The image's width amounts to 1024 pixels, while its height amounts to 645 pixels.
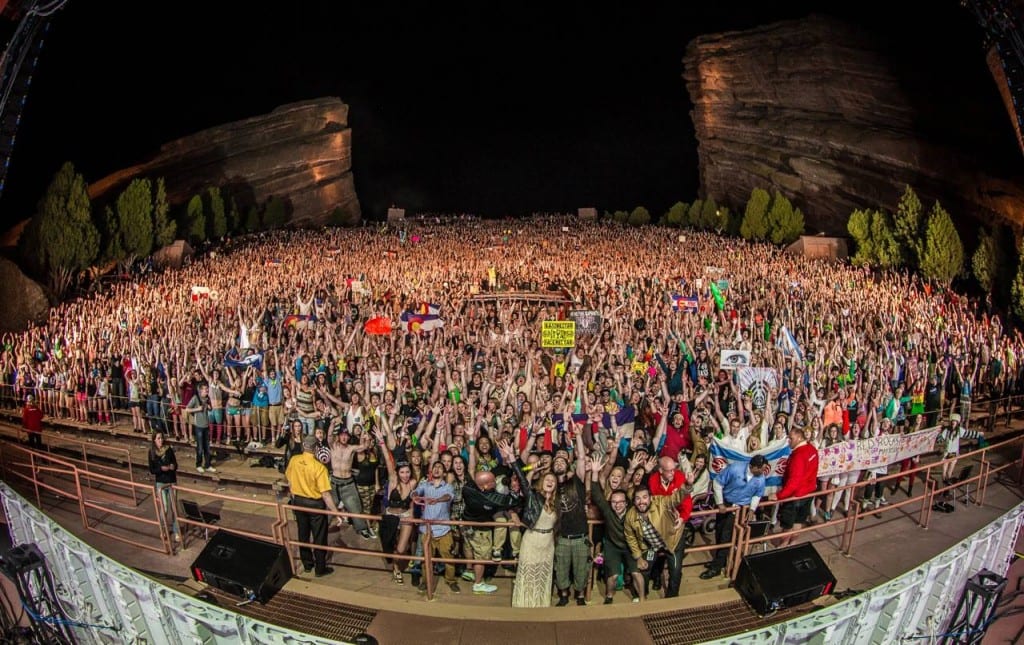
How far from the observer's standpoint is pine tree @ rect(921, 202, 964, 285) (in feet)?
89.6

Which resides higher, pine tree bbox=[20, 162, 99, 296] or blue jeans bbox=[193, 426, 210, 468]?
pine tree bbox=[20, 162, 99, 296]

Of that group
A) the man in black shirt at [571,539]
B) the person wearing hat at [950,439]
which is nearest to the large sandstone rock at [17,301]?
the man in black shirt at [571,539]

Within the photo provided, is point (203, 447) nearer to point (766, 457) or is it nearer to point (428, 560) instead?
point (428, 560)

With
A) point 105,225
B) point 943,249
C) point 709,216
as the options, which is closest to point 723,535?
point 943,249

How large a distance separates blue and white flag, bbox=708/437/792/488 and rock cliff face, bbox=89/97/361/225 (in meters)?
38.9

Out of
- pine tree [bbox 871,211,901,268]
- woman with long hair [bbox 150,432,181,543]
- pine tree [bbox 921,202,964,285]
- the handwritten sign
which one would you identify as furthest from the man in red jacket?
pine tree [bbox 871,211,901,268]

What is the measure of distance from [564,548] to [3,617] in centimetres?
613

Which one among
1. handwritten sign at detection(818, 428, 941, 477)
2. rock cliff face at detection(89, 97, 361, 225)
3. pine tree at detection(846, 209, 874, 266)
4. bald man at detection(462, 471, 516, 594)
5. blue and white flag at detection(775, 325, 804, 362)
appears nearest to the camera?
Answer: bald man at detection(462, 471, 516, 594)

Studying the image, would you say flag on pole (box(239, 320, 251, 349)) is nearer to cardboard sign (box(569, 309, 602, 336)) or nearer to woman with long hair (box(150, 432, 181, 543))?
woman with long hair (box(150, 432, 181, 543))

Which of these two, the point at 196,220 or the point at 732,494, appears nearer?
the point at 732,494

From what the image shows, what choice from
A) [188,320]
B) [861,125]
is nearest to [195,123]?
[188,320]

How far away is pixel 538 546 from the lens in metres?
6.85

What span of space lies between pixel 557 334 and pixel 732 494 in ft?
19.1

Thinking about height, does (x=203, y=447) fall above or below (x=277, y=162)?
below
